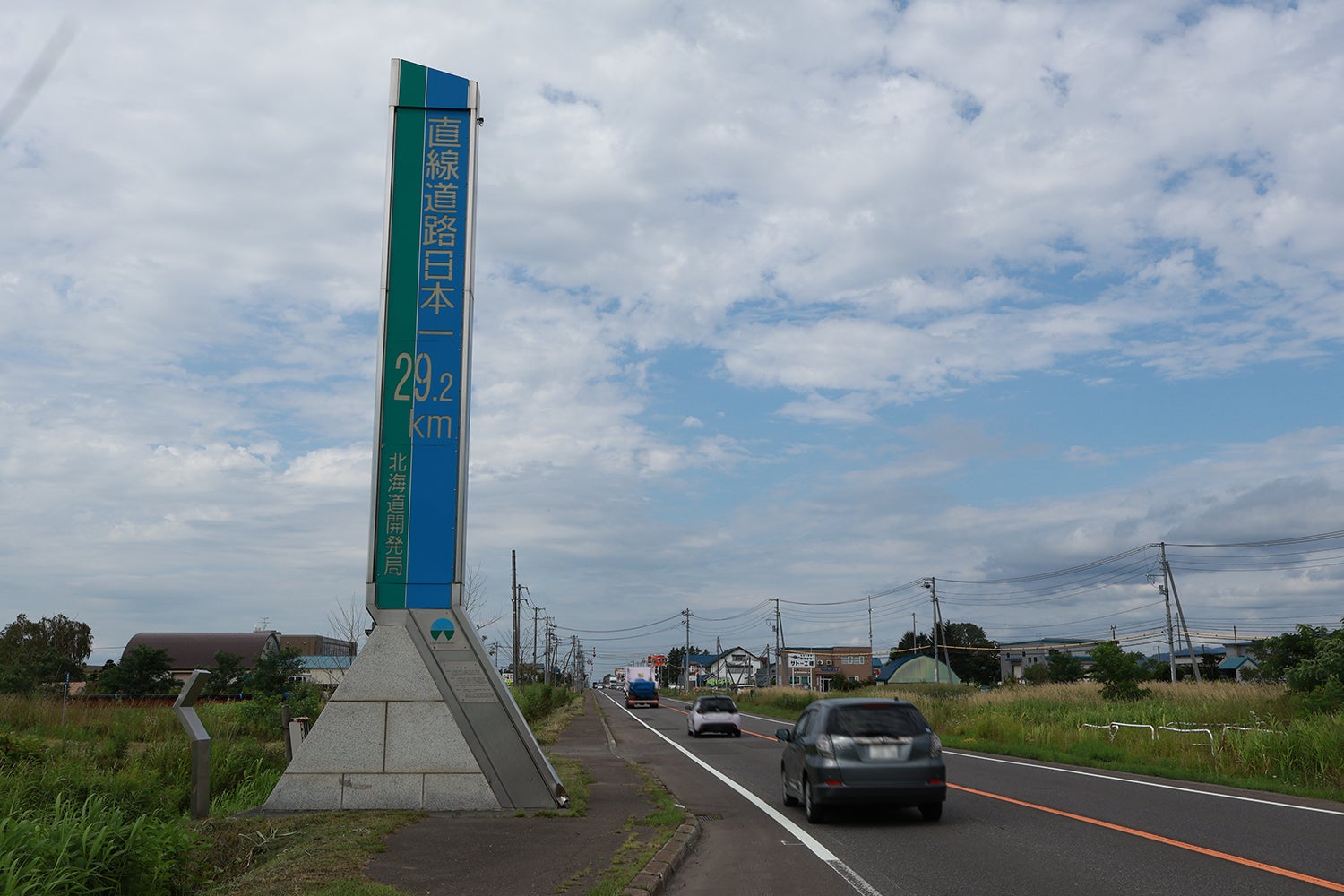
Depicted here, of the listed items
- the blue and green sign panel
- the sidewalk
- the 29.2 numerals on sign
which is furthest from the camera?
the 29.2 numerals on sign

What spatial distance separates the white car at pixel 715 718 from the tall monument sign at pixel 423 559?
2131cm

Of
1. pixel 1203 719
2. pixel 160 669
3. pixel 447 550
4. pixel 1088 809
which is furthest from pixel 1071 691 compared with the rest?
pixel 160 669

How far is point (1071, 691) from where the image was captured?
38.7 m

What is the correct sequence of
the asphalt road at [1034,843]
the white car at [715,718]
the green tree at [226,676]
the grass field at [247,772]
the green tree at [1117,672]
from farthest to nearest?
the green tree at [226,676] < the green tree at [1117,672] < the white car at [715,718] < the asphalt road at [1034,843] < the grass field at [247,772]

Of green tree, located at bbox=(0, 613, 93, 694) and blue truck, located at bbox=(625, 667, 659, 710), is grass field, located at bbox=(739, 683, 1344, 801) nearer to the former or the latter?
blue truck, located at bbox=(625, 667, 659, 710)

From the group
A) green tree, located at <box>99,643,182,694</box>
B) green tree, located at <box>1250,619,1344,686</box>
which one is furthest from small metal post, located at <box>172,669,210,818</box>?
green tree, located at <box>99,643,182,694</box>

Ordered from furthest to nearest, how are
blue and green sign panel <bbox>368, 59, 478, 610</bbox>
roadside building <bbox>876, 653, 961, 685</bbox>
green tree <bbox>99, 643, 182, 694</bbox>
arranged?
roadside building <bbox>876, 653, 961, 685</bbox>, green tree <bbox>99, 643, 182, 694</bbox>, blue and green sign panel <bbox>368, 59, 478, 610</bbox>

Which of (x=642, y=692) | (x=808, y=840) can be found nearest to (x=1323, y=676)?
(x=808, y=840)

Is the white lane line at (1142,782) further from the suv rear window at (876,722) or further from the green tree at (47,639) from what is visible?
the green tree at (47,639)

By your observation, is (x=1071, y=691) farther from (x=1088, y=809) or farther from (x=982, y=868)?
(x=982, y=868)

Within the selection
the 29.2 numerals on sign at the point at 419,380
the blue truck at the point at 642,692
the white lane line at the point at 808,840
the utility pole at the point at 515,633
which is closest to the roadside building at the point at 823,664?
the blue truck at the point at 642,692

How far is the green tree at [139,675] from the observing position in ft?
148

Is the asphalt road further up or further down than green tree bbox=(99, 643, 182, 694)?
further down

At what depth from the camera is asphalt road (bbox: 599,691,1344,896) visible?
8.06 meters
